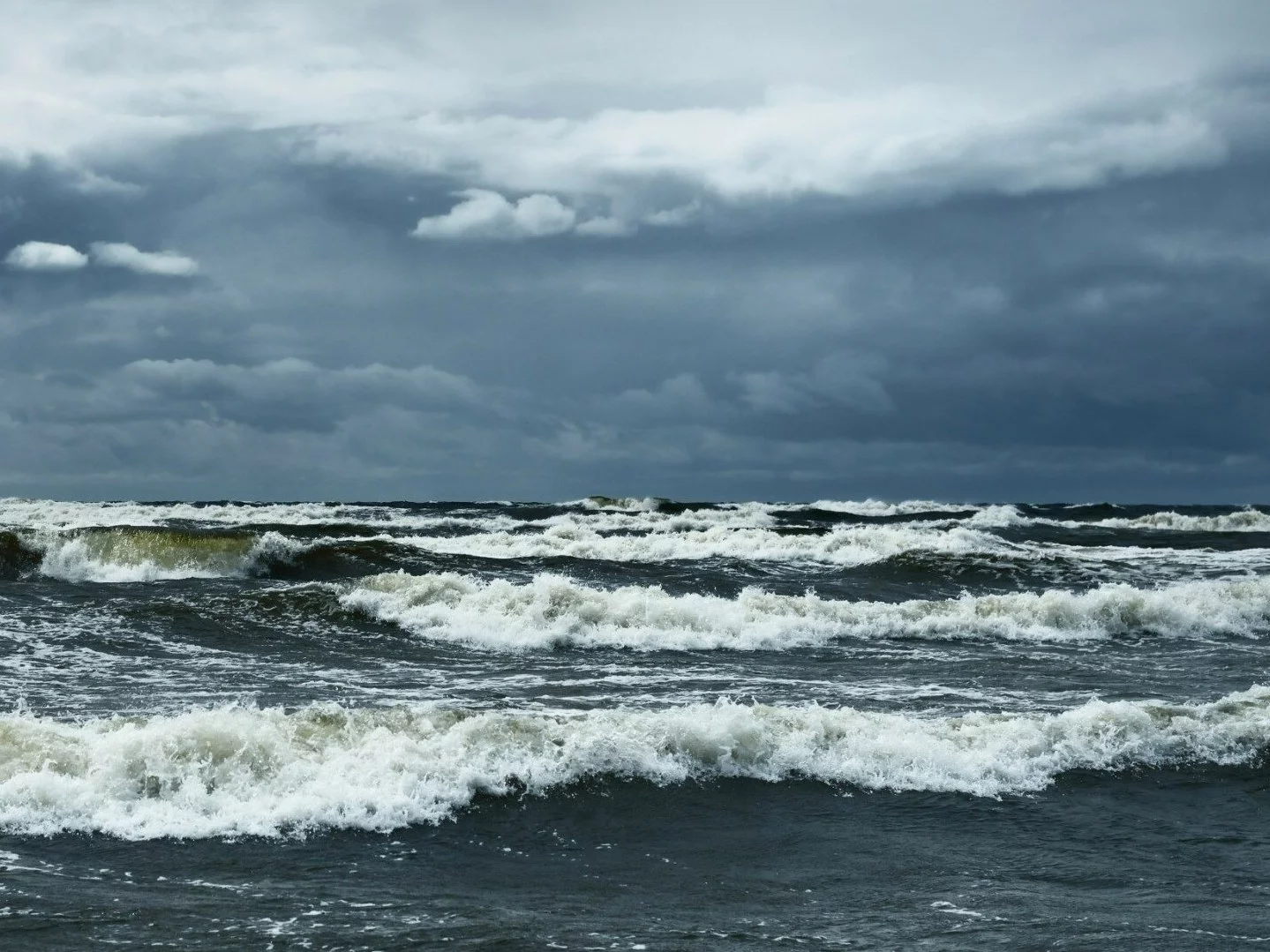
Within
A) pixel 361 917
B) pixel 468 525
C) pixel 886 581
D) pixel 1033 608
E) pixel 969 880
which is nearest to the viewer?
pixel 361 917

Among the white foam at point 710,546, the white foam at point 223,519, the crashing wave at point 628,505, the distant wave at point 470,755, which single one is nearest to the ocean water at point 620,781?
the distant wave at point 470,755

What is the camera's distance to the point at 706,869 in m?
7.80

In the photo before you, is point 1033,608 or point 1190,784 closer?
point 1190,784

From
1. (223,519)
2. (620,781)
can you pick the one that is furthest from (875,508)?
(620,781)

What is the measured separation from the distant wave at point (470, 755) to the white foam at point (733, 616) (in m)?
8.31

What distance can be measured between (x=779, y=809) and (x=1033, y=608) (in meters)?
14.2

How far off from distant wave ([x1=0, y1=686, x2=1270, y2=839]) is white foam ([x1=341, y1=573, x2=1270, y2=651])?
327 inches

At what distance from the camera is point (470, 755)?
979 centimetres

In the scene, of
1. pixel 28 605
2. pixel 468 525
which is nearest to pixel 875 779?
pixel 28 605

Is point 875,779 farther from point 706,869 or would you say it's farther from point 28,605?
point 28,605

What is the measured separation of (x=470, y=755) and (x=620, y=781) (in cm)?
129

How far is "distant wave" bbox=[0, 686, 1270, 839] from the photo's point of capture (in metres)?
8.54

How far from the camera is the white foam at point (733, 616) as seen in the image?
1977 cm

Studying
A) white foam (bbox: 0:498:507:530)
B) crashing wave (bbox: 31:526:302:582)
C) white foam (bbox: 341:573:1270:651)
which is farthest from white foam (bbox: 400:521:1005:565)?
white foam (bbox: 0:498:507:530)
